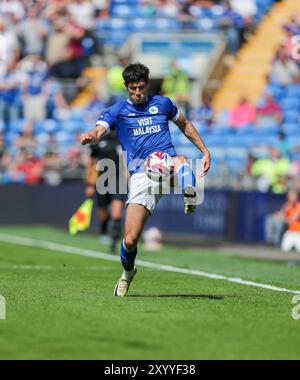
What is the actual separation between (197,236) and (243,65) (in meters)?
7.88

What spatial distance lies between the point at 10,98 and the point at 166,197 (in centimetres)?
748

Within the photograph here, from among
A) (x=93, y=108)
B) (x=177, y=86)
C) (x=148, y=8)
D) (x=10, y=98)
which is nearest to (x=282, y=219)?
(x=177, y=86)

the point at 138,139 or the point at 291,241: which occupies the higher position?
the point at 291,241

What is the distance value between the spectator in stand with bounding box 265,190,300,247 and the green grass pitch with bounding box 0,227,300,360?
4.96m

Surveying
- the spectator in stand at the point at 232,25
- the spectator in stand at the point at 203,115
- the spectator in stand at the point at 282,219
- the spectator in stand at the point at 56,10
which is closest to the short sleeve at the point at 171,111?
the spectator in stand at the point at 282,219

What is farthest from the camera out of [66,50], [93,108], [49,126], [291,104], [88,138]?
[66,50]

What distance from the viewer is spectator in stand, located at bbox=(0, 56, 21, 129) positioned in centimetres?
2866

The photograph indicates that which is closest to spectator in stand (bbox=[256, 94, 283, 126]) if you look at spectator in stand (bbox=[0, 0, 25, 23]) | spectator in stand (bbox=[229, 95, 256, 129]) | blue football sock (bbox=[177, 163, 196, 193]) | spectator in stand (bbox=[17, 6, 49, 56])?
spectator in stand (bbox=[229, 95, 256, 129])

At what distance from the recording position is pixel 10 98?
28.8 metres

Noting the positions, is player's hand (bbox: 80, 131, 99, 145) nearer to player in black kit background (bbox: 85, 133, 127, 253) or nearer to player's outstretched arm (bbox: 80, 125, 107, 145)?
player's outstretched arm (bbox: 80, 125, 107, 145)

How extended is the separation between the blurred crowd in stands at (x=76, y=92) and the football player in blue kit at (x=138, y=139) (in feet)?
34.4

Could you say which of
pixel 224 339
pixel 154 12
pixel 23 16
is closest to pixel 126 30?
pixel 154 12

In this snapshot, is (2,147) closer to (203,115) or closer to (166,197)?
(203,115)

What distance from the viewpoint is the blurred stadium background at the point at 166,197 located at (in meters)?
8.32
